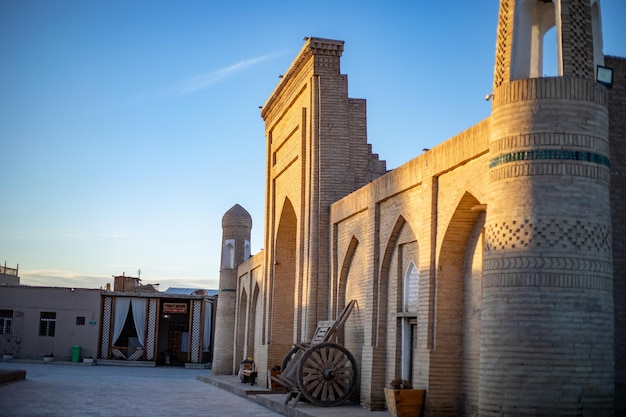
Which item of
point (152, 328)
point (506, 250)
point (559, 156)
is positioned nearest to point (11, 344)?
point (152, 328)

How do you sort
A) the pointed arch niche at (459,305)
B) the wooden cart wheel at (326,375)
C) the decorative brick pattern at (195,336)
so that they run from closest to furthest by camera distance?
the pointed arch niche at (459,305)
the wooden cart wheel at (326,375)
the decorative brick pattern at (195,336)

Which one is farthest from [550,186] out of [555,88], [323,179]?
[323,179]

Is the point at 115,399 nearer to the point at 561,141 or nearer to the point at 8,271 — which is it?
the point at 561,141

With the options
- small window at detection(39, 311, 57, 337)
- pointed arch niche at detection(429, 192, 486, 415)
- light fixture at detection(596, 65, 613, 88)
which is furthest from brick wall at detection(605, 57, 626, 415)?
small window at detection(39, 311, 57, 337)

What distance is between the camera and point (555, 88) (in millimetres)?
9188

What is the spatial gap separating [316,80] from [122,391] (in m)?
8.01

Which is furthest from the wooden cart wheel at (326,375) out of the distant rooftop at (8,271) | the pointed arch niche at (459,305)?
the distant rooftop at (8,271)

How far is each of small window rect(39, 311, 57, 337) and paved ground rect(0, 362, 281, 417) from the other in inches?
507

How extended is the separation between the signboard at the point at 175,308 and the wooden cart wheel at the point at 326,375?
915 inches

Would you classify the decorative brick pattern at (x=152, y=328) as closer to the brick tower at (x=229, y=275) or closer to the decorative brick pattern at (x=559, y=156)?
the brick tower at (x=229, y=275)

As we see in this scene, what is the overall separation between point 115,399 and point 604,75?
11.1 metres

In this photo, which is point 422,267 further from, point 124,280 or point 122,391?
point 124,280

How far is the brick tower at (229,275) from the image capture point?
28.0 metres

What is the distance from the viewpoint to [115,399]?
53.9ft
